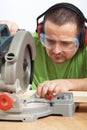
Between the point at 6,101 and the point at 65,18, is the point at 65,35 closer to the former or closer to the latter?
the point at 65,18

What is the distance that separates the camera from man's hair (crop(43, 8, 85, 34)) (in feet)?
4.89

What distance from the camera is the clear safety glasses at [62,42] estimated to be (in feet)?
4.74

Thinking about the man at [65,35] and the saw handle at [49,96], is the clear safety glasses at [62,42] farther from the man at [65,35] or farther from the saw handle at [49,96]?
the saw handle at [49,96]

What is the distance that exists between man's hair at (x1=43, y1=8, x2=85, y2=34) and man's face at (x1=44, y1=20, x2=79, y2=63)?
19 millimetres

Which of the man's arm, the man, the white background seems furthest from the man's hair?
the white background

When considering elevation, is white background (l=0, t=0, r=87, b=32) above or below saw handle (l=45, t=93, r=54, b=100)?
above

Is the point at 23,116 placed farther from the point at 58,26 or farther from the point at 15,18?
the point at 15,18

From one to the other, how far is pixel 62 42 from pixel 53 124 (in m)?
0.57

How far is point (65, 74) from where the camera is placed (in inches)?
68.7

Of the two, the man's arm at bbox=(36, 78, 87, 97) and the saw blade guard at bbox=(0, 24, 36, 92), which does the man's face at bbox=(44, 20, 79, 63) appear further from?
the saw blade guard at bbox=(0, 24, 36, 92)

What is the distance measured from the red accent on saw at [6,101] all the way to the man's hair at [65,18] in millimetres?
642

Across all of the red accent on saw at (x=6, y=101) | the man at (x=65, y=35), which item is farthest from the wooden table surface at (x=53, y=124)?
the man at (x=65, y=35)

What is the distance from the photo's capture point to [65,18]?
4.92ft

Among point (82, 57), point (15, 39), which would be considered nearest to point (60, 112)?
point (15, 39)
